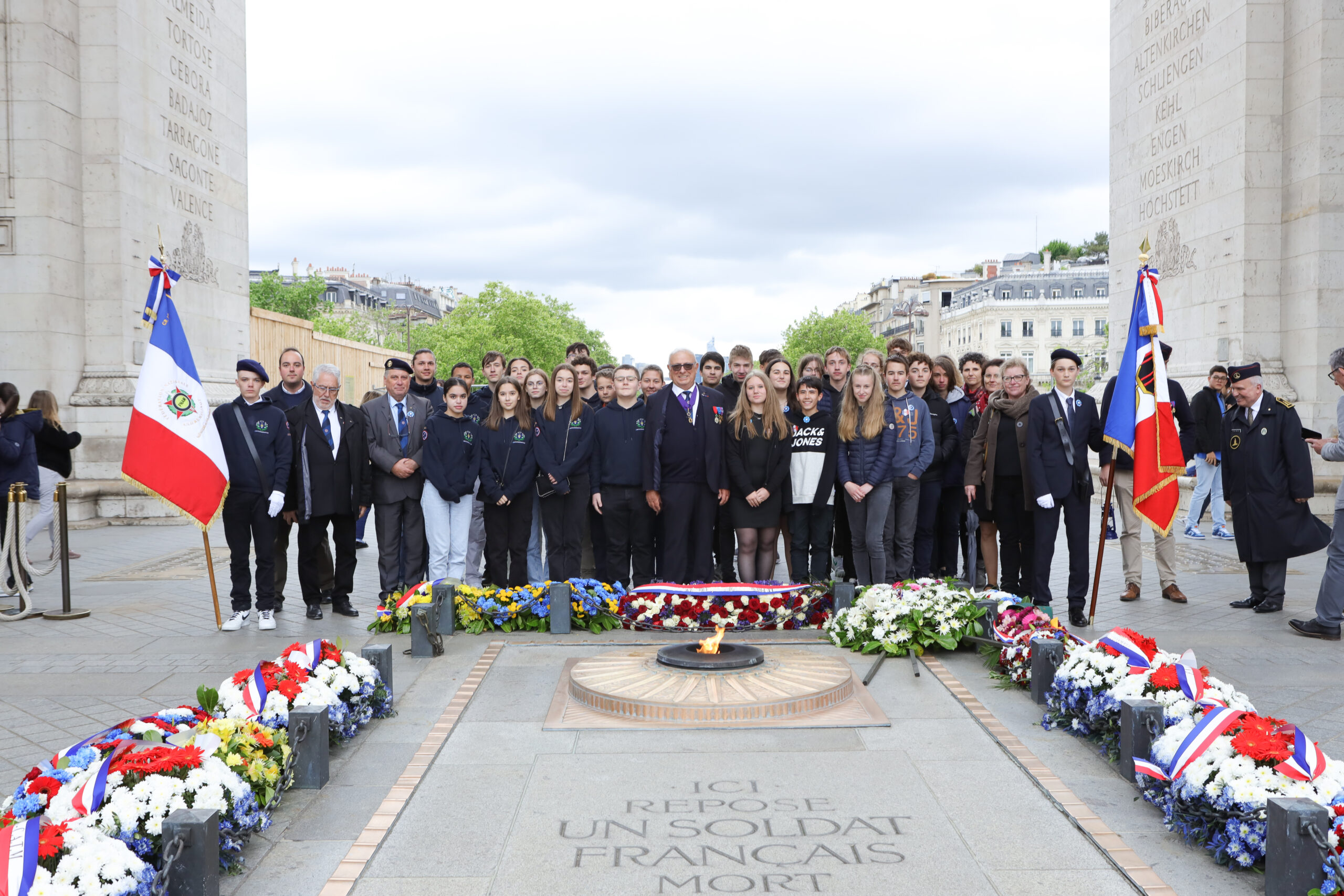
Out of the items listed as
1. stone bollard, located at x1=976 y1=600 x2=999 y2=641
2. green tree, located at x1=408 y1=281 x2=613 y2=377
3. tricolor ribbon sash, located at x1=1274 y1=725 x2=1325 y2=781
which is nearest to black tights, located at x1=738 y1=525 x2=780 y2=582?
stone bollard, located at x1=976 y1=600 x2=999 y2=641

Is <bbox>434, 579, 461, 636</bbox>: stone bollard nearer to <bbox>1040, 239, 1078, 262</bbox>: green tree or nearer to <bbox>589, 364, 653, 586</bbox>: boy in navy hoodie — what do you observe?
<bbox>589, 364, 653, 586</bbox>: boy in navy hoodie

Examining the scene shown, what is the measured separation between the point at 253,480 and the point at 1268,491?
7946mm

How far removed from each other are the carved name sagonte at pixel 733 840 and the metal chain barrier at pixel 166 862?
4.29ft

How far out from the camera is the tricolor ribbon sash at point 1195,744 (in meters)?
4.07

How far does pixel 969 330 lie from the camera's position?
10850 cm

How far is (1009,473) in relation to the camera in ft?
27.8

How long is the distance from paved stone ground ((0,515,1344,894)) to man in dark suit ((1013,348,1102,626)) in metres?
0.53

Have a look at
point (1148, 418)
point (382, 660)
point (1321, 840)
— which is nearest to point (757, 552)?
point (1148, 418)

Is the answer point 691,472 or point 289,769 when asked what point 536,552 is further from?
point 289,769

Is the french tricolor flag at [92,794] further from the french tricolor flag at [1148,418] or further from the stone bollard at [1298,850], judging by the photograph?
the french tricolor flag at [1148,418]

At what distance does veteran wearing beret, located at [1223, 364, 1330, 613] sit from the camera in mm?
8133

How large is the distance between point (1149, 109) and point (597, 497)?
11442 mm

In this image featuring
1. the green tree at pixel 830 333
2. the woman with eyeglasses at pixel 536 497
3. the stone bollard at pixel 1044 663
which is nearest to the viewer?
the stone bollard at pixel 1044 663

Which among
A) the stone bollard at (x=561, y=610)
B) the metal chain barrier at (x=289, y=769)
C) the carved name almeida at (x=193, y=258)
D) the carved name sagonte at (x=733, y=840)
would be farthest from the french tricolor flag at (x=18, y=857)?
the carved name almeida at (x=193, y=258)
